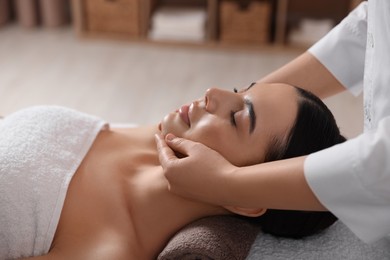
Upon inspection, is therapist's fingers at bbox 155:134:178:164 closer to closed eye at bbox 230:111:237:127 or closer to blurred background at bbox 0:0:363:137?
closed eye at bbox 230:111:237:127

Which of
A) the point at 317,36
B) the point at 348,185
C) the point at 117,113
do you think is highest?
the point at 348,185

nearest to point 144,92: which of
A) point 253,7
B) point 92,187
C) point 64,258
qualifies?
point 253,7

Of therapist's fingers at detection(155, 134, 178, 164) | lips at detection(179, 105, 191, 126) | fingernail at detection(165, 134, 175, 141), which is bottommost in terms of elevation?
therapist's fingers at detection(155, 134, 178, 164)

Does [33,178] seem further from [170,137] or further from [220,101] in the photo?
[220,101]

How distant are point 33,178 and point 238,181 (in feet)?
1.64

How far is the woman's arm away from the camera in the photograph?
44.6 inches

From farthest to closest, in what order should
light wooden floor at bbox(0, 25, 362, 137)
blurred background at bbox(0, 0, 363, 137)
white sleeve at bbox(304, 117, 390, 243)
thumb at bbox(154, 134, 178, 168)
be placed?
blurred background at bbox(0, 0, 363, 137) → light wooden floor at bbox(0, 25, 362, 137) → thumb at bbox(154, 134, 178, 168) → white sleeve at bbox(304, 117, 390, 243)

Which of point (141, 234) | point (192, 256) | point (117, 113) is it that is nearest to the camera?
point (192, 256)

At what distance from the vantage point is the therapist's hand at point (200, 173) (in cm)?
120

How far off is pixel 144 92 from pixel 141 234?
5.98 ft

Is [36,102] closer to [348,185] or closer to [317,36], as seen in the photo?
[317,36]

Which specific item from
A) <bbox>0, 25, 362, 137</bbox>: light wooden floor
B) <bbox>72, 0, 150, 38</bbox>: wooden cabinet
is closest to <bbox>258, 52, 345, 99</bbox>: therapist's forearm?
<bbox>0, 25, 362, 137</bbox>: light wooden floor

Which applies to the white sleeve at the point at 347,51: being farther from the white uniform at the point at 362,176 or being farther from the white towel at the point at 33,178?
the white towel at the point at 33,178

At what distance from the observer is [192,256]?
49.9 inches
